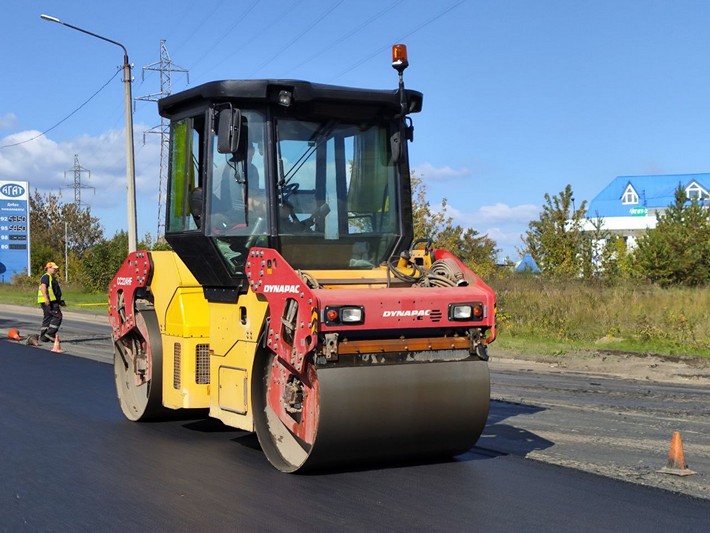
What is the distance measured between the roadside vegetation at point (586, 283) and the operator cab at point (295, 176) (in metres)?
0.64

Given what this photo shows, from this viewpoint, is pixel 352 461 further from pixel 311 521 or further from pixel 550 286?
pixel 550 286

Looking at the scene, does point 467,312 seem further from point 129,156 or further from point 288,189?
point 129,156

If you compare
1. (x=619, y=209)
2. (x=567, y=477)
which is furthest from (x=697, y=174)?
(x=567, y=477)

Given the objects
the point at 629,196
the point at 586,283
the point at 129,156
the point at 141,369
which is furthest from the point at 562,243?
the point at 629,196

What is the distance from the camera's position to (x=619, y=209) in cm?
7369

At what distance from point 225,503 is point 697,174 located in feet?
243

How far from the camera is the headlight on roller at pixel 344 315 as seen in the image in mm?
6285

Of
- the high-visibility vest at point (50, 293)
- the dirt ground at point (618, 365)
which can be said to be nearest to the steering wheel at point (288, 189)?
the dirt ground at point (618, 365)

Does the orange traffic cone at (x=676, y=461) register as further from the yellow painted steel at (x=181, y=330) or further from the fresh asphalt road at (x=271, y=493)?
the yellow painted steel at (x=181, y=330)

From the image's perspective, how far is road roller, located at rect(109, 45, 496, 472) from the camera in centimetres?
647

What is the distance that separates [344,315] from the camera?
633 centimetres

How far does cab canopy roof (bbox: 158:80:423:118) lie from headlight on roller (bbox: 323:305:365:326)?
6.32ft

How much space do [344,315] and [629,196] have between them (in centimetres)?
7225

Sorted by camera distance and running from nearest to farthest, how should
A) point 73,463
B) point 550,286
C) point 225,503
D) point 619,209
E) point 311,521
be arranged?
point 311,521 → point 225,503 → point 73,463 → point 550,286 → point 619,209
